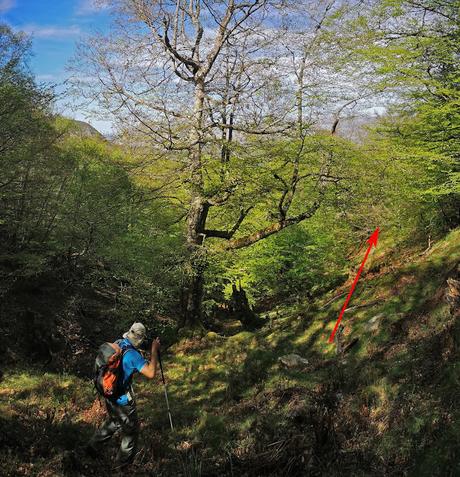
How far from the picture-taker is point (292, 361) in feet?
34.6

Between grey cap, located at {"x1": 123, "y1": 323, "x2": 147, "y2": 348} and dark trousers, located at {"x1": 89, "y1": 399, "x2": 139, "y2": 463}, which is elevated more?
grey cap, located at {"x1": 123, "y1": 323, "x2": 147, "y2": 348}

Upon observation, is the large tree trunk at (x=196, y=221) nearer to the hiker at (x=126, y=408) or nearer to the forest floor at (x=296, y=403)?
the forest floor at (x=296, y=403)

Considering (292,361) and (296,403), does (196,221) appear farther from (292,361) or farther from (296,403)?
(296,403)

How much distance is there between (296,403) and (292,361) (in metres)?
3.63

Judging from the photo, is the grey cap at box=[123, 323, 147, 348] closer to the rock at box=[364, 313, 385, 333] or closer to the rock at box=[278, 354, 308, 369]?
the rock at box=[278, 354, 308, 369]

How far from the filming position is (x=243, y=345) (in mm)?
12812

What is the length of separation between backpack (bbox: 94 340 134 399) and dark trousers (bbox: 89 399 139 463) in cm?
19

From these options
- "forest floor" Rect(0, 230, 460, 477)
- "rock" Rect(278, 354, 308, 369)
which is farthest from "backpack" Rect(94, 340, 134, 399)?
"rock" Rect(278, 354, 308, 369)

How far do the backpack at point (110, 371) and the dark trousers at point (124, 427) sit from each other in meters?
0.19

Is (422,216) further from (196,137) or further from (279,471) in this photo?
(279,471)

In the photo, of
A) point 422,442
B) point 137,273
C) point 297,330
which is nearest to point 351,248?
point 297,330

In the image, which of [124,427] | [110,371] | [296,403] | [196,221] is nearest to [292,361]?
[296,403]

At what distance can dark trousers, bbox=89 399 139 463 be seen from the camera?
16.7ft

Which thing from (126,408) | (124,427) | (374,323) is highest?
(126,408)
